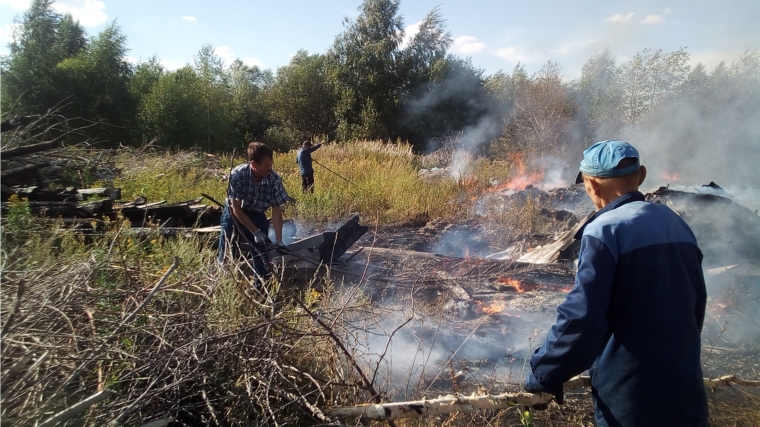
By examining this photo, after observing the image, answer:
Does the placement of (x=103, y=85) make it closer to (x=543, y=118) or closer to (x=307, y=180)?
(x=307, y=180)

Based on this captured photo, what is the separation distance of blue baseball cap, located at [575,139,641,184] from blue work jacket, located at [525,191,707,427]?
0.15 m

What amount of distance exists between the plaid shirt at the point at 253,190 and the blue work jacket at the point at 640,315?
3417 mm

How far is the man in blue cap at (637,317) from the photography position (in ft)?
5.17

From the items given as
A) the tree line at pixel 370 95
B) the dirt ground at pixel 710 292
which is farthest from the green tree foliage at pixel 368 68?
the dirt ground at pixel 710 292

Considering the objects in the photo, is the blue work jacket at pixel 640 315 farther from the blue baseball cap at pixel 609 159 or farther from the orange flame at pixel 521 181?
the orange flame at pixel 521 181

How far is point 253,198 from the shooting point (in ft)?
14.5

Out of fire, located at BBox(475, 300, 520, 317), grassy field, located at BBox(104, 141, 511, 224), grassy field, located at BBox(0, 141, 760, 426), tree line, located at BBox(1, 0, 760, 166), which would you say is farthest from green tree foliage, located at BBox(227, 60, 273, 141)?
grassy field, located at BBox(0, 141, 760, 426)

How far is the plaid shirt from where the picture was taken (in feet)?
14.3

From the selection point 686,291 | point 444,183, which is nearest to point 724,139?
point 444,183

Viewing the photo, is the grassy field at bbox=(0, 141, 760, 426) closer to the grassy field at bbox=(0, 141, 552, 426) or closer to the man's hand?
the grassy field at bbox=(0, 141, 552, 426)

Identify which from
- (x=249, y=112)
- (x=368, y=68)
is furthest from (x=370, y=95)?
(x=249, y=112)

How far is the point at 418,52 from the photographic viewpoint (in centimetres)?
2712

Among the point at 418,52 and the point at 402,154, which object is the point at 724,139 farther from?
the point at 418,52

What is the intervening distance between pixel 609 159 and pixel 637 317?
63cm
